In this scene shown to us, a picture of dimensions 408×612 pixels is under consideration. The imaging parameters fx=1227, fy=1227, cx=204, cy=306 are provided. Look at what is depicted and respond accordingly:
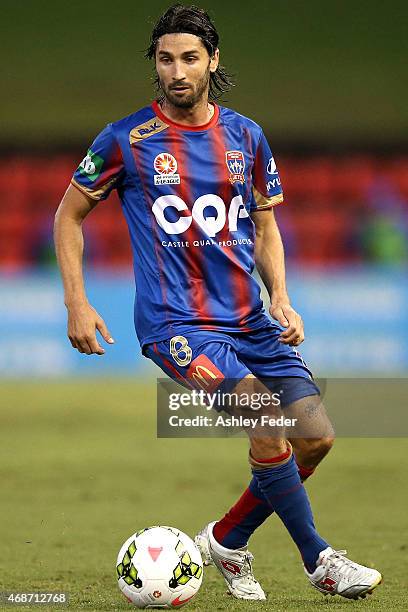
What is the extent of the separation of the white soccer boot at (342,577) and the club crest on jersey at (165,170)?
148cm

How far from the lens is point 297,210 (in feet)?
59.1

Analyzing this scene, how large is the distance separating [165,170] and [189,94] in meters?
0.30

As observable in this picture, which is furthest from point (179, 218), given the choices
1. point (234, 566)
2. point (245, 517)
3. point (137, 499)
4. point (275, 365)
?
point (137, 499)

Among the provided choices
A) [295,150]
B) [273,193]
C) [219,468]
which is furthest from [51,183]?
[273,193]

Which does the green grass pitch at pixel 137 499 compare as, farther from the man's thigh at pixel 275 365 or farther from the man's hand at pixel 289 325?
the man's hand at pixel 289 325

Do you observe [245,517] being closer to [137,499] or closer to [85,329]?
[85,329]

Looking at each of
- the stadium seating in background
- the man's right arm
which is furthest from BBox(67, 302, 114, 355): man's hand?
the stadium seating in background

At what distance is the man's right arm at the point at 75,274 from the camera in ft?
14.4

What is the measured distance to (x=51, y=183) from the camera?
17.7 meters

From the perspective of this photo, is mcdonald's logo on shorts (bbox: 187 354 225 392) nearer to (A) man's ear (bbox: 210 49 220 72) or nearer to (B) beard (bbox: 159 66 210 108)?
(B) beard (bbox: 159 66 210 108)

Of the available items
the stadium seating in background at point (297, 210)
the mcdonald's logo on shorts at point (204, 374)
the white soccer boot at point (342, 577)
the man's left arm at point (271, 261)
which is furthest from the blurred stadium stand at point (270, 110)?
the white soccer boot at point (342, 577)

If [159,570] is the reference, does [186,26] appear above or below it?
above

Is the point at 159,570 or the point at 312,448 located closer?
the point at 159,570

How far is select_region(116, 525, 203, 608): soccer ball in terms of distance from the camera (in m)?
4.17
